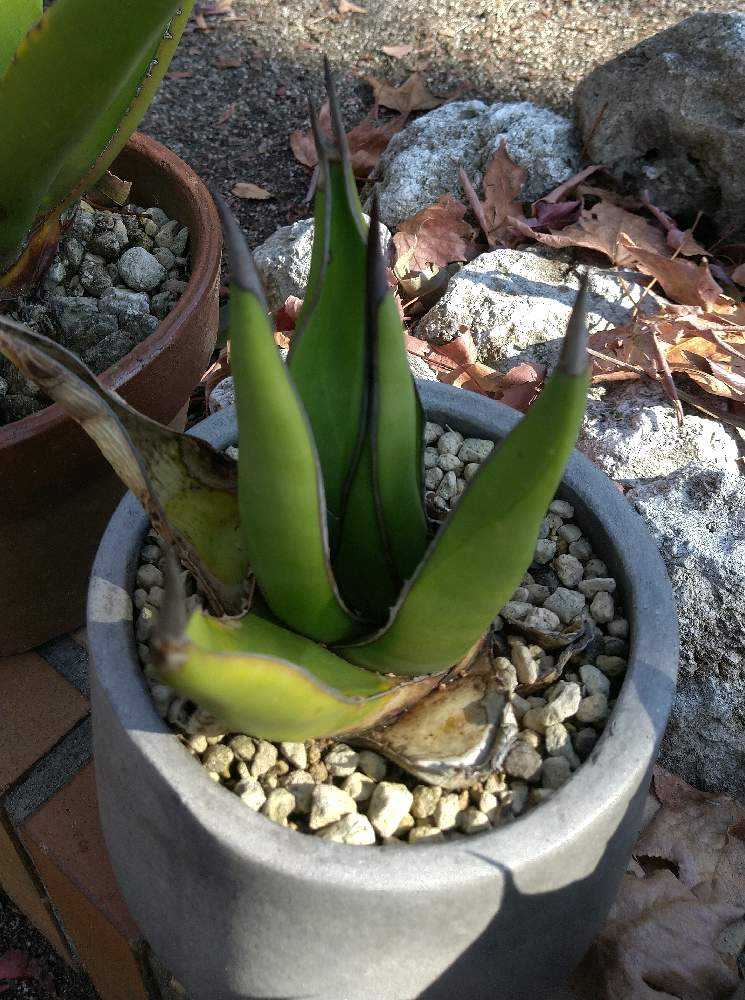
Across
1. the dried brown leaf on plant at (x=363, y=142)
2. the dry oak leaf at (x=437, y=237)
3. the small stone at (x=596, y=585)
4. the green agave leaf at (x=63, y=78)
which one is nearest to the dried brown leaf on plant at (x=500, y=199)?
the dry oak leaf at (x=437, y=237)

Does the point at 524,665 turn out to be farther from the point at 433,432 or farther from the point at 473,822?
the point at 433,432

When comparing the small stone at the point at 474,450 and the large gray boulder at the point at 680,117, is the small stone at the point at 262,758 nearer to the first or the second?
the small stone at the point at 474,450

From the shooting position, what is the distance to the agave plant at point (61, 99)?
81 centimetres

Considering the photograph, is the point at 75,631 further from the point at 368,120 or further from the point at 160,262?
the point at 368,120

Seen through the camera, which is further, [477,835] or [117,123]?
[117,123]

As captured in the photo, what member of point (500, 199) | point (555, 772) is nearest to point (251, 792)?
point (555, 772)

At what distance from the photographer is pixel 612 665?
82 centimetres

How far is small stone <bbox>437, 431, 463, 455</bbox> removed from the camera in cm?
98

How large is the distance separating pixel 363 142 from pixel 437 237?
1.69ft

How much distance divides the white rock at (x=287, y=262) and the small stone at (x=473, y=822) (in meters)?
1.01

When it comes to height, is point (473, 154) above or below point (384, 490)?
below

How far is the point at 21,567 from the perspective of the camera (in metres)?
1.07

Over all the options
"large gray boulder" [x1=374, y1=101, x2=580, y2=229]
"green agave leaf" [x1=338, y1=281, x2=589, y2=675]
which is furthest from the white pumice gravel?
"large gray boulder" [x1=374, y1=101, x2=580, y2=229]

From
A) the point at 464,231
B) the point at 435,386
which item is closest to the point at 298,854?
the point at 435,386
